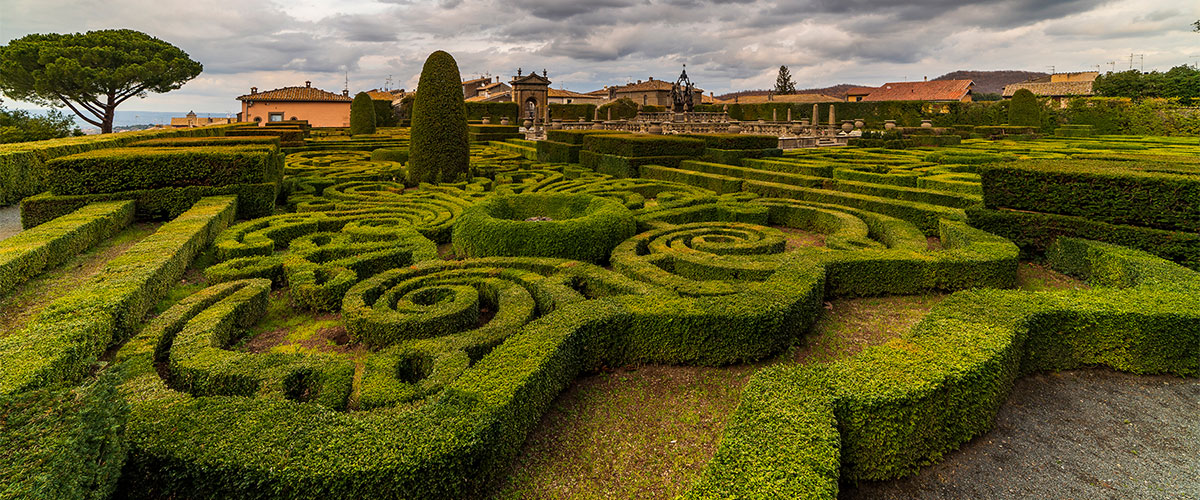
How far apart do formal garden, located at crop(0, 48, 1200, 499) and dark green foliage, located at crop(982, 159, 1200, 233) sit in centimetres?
4

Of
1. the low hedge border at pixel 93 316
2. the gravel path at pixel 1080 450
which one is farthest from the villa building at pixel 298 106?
the gravel path at pixel 1080 450

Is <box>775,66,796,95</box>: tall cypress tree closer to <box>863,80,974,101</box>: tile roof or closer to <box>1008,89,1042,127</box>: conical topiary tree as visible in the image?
<box>863,80,974,101</box>: tile roof

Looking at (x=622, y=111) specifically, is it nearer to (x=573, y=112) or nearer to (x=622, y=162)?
(x=573, y=112)

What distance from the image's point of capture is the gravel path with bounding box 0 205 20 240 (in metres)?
10.7

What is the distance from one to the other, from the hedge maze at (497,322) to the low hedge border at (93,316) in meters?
0.04

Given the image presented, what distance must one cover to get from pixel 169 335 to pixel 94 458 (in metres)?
2.94

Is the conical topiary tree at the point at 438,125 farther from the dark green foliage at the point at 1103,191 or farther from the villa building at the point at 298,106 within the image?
the villa building at the point at 298,106

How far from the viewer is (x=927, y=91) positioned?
69.8m

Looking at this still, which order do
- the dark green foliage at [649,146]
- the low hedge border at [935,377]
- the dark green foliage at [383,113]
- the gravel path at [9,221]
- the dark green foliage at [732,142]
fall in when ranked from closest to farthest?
the low hedge border at [935,377] < the gravel path at [9,221] < the dark green foliage at [649,146] < the dark green foliage at [732,142] < the dark green foliage at [383,113]

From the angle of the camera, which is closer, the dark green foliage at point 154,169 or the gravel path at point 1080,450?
the gravel path at point 1080,450

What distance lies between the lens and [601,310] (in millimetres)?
6094

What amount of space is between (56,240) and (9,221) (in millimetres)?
6078

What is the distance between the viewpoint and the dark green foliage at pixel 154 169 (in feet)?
35.9

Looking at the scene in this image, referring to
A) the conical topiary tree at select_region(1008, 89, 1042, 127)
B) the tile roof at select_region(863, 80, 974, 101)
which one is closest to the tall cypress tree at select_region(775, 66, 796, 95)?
the tile roof at select_region(863, 80, 974, 101)
